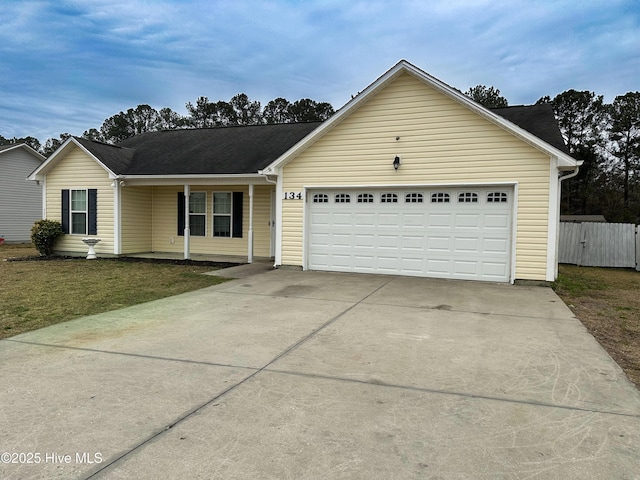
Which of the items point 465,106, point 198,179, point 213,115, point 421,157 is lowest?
point 198,179

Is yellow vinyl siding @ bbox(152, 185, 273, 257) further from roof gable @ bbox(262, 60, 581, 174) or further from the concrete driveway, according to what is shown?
the concrete driveway

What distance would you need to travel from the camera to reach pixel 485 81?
36156mm

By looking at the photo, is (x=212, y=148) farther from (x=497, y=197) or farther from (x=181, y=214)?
(x=497, y=197)

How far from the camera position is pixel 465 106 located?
10344mm

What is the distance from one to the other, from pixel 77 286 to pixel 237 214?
6552mm

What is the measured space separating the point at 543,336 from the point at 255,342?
3.76m

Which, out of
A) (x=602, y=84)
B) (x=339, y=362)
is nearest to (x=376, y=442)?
(x=339, y=362)

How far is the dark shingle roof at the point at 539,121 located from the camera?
10227mm

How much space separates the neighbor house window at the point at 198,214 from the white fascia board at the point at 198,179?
1.23 meters

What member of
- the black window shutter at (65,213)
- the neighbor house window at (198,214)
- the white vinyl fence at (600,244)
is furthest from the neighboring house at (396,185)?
the white vinyl fence at (600,244)

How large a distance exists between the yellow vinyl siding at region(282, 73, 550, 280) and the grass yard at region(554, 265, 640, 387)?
1232 millimetres

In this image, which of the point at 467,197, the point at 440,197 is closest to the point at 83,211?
the point at 440,197

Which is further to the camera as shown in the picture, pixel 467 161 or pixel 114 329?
pixel 467 161

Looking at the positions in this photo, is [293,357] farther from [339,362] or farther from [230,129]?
[230,129]
